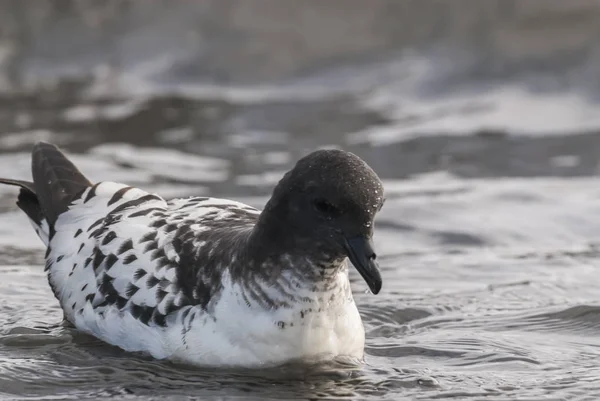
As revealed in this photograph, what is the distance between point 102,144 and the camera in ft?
37.2

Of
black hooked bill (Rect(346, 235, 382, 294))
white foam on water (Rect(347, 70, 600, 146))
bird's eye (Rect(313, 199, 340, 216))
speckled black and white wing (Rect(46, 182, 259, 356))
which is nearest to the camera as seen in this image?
black hooked bill (Rect(346, 235, 382, 294))

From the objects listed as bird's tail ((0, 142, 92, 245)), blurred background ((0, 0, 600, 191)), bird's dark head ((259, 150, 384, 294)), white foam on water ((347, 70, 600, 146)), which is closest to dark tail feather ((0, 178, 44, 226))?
bird's tail ((0, 142, 92, 245))

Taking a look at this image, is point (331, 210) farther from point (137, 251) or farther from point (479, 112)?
point (479, 112)

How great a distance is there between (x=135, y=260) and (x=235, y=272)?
2.31 ft

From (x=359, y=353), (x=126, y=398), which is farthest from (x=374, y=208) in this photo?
(x=126, y=398)

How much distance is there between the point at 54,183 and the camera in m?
7.36

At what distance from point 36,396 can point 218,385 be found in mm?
850

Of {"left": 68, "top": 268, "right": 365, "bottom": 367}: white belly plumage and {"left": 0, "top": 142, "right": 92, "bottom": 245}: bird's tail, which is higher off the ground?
{"left": 0, "top": 142, "right": 92, "bottom": 245}: bird's tail

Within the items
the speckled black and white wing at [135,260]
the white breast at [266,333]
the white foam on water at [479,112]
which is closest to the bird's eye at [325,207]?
the white breast at [266,333]

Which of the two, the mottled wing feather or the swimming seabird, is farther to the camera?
the mottled wing feather

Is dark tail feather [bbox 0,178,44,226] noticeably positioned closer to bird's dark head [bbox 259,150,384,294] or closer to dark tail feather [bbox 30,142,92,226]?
dark tail feather [bbox 30,142,92,226]

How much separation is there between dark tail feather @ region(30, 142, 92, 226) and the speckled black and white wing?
2.8 inches

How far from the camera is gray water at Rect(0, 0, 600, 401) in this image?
627 cm

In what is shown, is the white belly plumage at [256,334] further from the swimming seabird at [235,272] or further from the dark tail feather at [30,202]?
the dark tail feather at [30,202]
